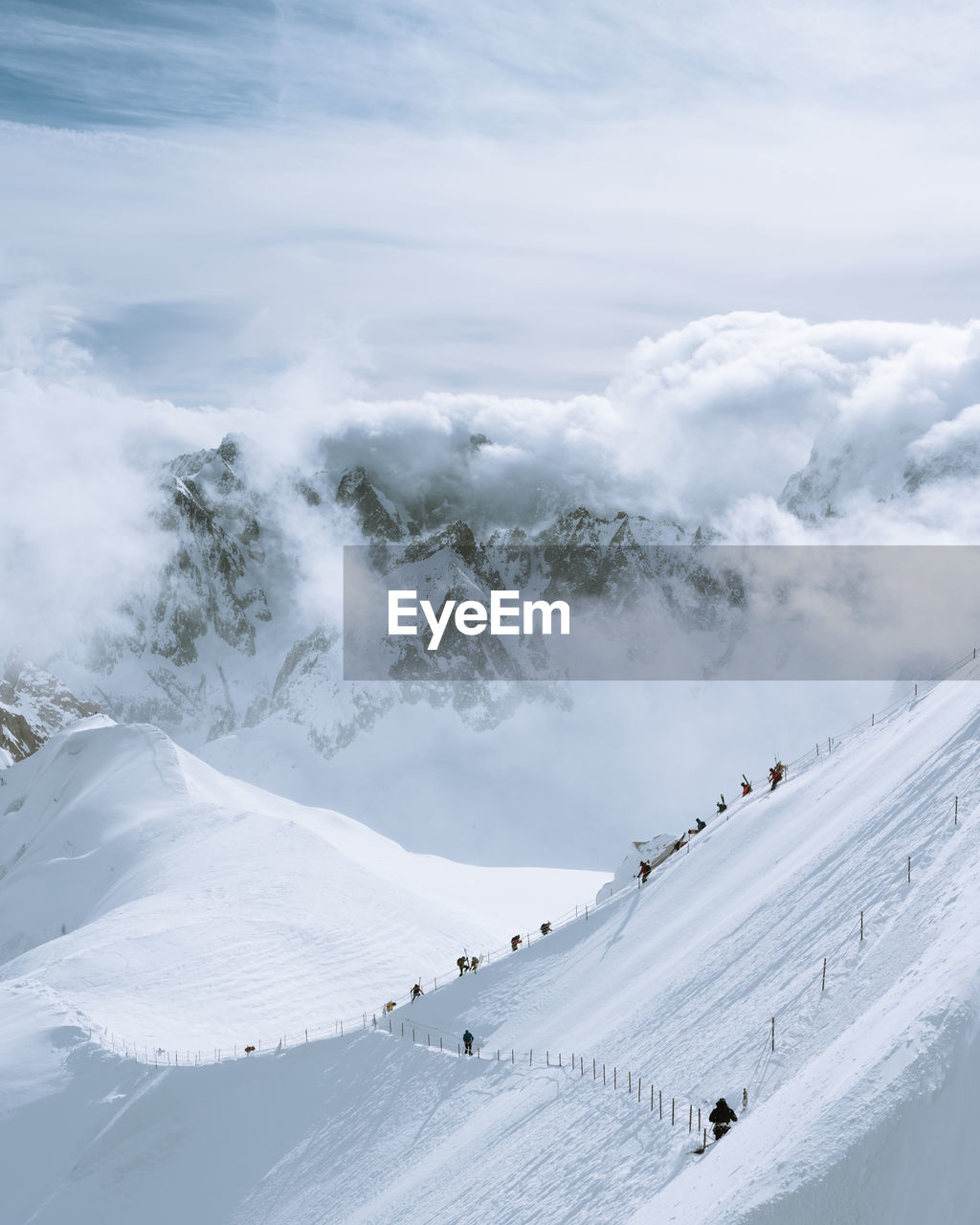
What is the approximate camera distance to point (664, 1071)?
4516 centimetres

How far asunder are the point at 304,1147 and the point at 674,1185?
27.2 metres

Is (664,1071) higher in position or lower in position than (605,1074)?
higher

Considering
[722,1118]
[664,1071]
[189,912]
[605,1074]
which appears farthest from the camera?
[189,912]

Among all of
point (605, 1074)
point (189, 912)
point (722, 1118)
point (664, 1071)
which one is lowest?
point (189, 912)

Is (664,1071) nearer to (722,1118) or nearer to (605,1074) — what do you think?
(605,1074)

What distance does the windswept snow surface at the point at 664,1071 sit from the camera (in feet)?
99.8

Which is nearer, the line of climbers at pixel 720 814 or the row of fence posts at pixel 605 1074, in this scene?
the row of fence posts at pixel 605 1074

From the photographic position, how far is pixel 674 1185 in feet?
116

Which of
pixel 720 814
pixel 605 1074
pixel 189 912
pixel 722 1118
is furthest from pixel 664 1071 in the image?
pixel 189 912

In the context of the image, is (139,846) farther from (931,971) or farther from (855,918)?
(931,971)

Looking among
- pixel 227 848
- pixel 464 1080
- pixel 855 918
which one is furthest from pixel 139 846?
pixel 855 918

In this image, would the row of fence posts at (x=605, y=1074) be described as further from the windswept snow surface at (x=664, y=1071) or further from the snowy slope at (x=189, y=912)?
the snowy slope at (x=189, y=912)

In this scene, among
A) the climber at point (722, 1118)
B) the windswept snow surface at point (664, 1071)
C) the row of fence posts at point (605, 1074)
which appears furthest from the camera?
the row of fence posts at point (605, 1074)

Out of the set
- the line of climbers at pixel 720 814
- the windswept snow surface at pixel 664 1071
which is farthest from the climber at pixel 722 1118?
the line of climbers at pixel 720 814
